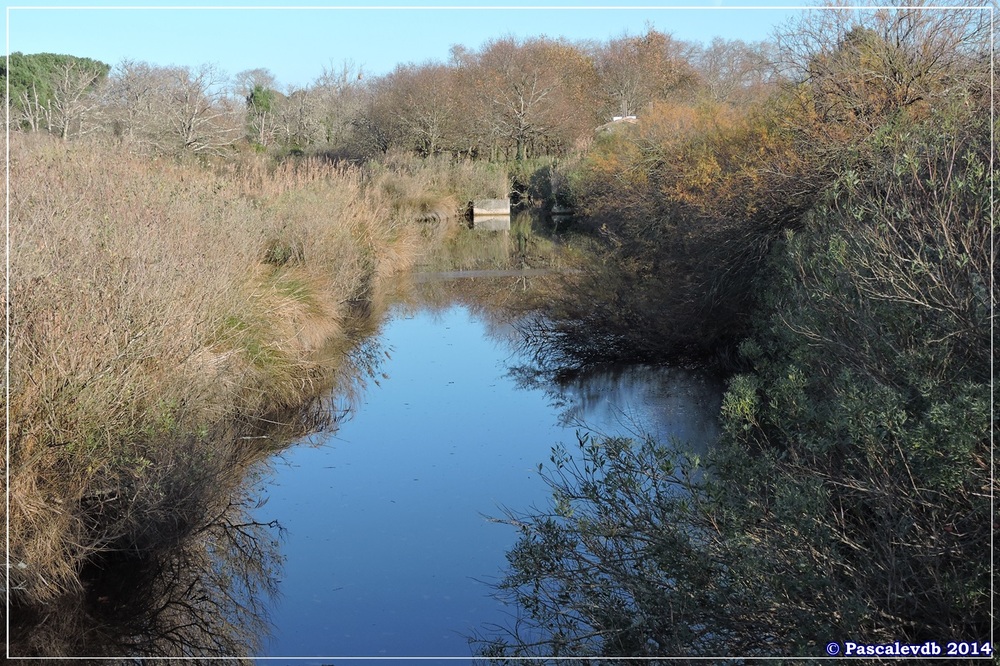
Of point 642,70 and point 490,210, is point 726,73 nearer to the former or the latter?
point 642,70

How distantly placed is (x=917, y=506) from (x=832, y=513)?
360 mm

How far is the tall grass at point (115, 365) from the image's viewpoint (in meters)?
5.41

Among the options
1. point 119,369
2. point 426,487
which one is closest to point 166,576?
point 119,369

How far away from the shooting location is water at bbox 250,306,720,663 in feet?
18.6

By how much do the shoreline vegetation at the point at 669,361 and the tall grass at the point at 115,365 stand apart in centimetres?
2

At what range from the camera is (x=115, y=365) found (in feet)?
19.4

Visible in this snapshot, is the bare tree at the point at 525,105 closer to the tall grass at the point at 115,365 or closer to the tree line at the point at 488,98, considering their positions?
the tree line at the point at 488,98

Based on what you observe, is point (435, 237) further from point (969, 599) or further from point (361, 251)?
point (969, 599)

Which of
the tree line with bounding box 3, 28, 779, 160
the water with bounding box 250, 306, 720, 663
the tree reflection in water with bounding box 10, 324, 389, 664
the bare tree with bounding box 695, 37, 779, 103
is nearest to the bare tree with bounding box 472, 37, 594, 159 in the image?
the tree line with bounding box 3, 28, 779, 160

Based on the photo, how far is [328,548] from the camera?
6.67m

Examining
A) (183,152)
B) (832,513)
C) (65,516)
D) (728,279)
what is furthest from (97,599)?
(183,152)

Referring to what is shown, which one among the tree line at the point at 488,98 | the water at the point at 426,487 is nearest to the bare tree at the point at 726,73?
the tree line at the point at 488,98

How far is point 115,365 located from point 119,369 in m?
0.05

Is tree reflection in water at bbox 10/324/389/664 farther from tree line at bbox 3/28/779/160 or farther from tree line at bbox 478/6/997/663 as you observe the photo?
tree line at bbox 3/28/779/160
